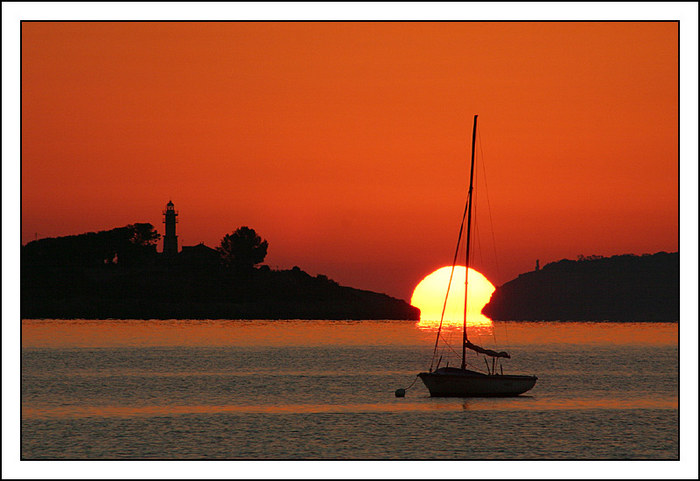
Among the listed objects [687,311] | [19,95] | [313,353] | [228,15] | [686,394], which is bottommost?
[313,353]

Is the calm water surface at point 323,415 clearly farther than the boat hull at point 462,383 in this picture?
No

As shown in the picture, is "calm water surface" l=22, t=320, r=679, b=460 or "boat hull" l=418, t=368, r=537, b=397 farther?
"boat hull" l=418, t=368, r=537, b=397

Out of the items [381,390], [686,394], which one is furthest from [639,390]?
[686,394]

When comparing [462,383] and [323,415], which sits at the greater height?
[462,383]

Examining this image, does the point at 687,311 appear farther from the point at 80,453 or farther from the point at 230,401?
the point at 230,401

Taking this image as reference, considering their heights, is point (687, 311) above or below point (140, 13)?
below

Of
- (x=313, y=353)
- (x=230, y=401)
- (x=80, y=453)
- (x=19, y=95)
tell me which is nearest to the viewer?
(x=19, y=95)

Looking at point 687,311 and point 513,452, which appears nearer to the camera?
point 687,311

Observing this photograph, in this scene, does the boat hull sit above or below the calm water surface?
above

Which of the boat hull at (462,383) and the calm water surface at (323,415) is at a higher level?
the boat hull at (462,383)

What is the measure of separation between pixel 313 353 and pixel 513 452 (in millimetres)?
94022

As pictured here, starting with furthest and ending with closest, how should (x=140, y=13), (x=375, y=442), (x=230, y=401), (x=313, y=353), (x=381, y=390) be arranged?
(x=313, y=353) → (x=381, y=390) → (x=230, y=401) → (x=375, y=442) → (x=140, y=13)

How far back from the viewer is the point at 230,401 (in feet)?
209

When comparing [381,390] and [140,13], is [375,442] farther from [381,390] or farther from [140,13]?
[381,390]
